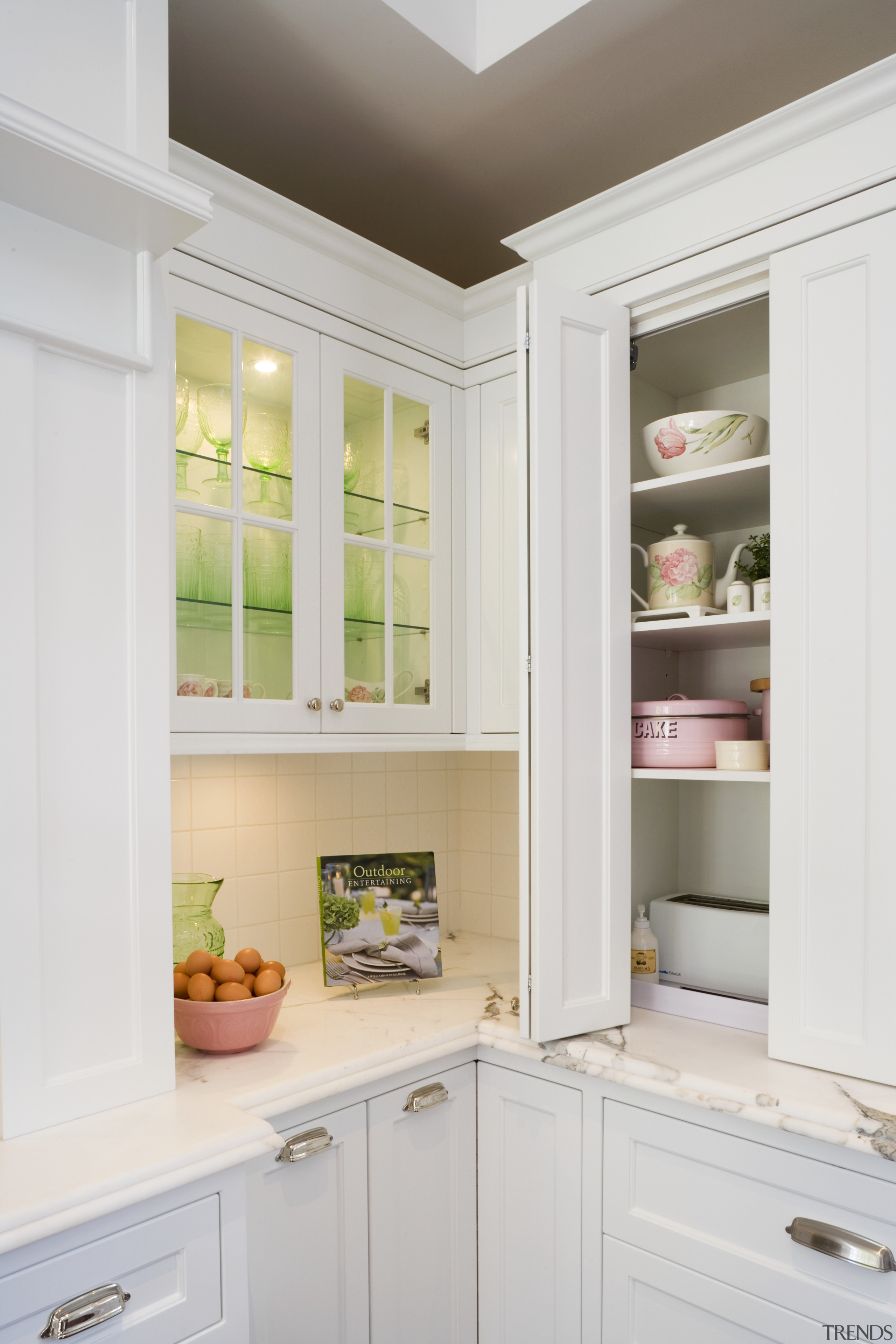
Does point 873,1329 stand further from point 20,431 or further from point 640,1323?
point 20,431

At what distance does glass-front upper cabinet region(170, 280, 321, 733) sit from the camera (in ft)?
4.95

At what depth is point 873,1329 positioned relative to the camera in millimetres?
1172

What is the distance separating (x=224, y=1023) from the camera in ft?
4.77

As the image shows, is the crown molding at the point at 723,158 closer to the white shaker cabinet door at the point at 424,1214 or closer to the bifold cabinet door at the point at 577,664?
the bifold cabinet door at the point at 577,664

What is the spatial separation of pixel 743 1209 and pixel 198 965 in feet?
3.16

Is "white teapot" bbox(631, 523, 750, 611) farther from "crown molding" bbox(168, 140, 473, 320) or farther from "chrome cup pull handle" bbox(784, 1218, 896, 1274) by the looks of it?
"chrome cup pull handle" bbox(784, 1218, 896, 1274)

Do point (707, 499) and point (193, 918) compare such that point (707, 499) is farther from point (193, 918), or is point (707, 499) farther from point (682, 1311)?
point (682, 1311)

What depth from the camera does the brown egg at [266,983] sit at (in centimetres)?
150

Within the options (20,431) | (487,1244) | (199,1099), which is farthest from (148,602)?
(487,1244)

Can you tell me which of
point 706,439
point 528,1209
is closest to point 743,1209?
point 528,1209

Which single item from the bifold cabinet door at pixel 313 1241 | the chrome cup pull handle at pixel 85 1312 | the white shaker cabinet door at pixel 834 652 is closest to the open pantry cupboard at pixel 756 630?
the white shaker cabinet door at pixel 834 652

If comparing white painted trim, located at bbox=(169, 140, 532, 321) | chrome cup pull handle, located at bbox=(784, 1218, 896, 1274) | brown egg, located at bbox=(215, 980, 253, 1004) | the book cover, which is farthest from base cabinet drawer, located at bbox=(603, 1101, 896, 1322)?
white painted trim, located at bbox=(169, 140, 532, 321)

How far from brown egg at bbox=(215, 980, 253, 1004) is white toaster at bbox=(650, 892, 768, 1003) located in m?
0.85

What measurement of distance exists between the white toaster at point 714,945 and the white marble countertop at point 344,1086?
0.36 feet
